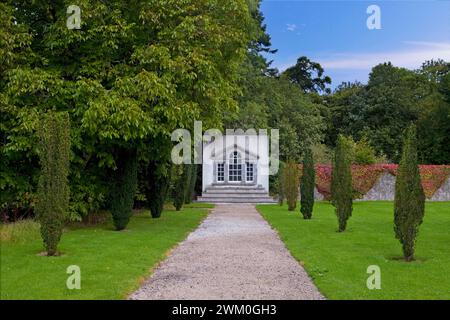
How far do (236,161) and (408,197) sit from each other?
23.5 metres

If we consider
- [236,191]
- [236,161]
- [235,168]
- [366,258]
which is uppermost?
[236,161]

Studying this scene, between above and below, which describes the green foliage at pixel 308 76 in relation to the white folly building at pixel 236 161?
above

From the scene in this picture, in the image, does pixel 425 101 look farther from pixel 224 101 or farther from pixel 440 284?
pixel 440 284

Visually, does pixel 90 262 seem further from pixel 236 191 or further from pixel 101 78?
pixel 236 191

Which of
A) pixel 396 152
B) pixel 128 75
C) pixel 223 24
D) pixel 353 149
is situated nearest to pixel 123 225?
pixel 128 75

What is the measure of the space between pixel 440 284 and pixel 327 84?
47007 millimetres

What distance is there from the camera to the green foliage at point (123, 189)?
14.4 m

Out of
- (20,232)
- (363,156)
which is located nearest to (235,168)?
(363,156)

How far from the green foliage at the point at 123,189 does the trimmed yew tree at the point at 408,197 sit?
7.74 m

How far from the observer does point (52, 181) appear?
9.99m

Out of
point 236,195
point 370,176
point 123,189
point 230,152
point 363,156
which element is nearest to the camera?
point 123,189

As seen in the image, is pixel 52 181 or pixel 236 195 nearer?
pixel 52 181

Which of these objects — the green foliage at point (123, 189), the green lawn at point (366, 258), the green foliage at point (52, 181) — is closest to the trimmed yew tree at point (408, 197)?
the green lawn at point (366, 258)

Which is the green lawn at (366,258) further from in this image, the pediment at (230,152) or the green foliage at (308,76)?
the green foliage at (308,76)
